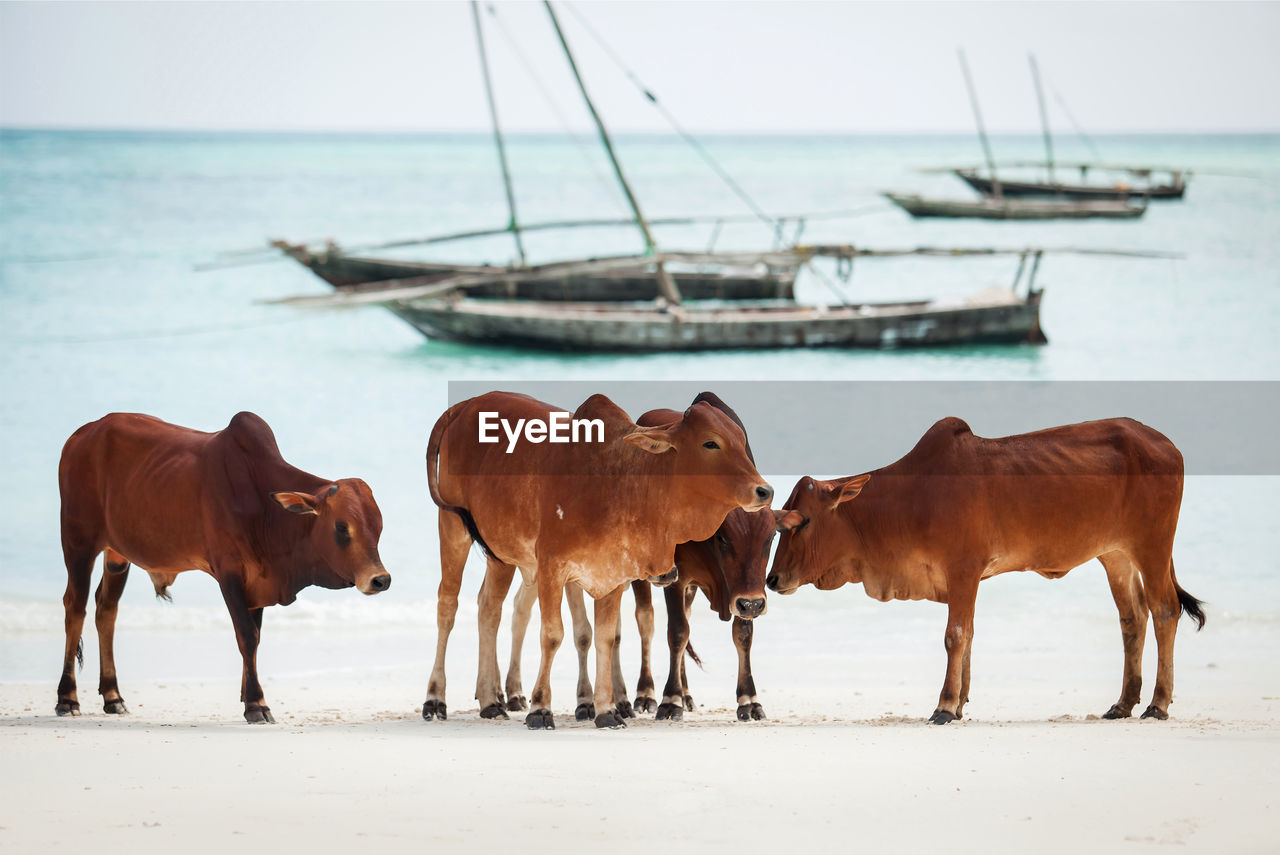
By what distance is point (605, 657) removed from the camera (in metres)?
10.1

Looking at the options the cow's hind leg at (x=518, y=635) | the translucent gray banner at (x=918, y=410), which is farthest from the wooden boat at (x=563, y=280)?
the cow's hind leg at (x=518, y=635)

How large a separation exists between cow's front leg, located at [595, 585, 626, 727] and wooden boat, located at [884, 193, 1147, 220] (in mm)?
59701

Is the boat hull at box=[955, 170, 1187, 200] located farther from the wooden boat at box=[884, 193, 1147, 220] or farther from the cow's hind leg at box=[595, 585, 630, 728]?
the cow's hind leg at box=[595, 585, 630, 728]

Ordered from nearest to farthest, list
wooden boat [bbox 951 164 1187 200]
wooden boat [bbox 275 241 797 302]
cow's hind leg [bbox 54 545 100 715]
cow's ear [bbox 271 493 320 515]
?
cow's ear [bbox 271 493 320 515]
cow's hind leg [bbox 54 545 100 715]
wooden boat [bbox 275 241 797 302]
wooden boat [bbox 951 164 1187 200]

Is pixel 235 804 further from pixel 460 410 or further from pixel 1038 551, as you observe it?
pixel 1038 551

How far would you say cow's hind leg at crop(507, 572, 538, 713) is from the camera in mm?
11227

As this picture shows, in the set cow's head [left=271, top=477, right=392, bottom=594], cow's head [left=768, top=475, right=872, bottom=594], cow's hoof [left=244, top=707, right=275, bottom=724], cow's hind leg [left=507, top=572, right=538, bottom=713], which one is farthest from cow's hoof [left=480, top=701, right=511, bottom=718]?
cow's head [left=768, top=475, right=872, bottom=594]

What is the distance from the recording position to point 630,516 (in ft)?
32.2

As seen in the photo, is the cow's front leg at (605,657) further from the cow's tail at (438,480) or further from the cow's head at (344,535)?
→ the cow's head at (344,535)

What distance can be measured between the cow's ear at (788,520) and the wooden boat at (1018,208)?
58.9 meters

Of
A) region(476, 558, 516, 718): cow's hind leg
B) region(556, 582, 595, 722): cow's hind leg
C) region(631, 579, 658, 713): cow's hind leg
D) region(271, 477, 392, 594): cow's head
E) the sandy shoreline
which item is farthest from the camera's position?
region(631, 579, 658, 713): cow's hind leg

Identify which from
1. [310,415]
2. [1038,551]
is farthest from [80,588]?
[310,415]

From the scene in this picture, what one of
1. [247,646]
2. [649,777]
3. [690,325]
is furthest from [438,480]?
[690,325]

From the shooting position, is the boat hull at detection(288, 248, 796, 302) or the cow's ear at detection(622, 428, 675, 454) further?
the boat hull at detection(288, 248, 796, 302)
